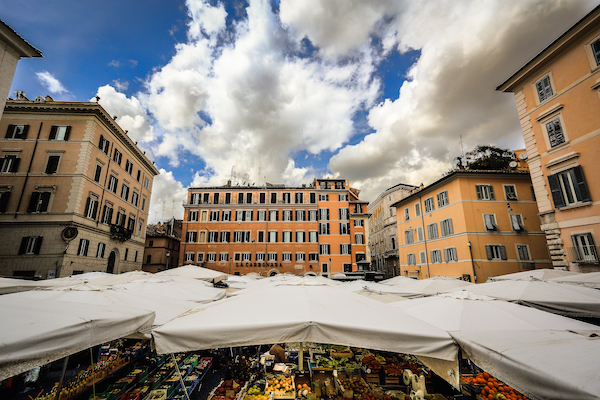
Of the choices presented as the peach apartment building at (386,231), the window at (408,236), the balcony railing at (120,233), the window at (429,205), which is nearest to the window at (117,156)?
the balcony railing at (120,233)

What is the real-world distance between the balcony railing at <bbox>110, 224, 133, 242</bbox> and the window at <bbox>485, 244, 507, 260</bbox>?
30.6 metres

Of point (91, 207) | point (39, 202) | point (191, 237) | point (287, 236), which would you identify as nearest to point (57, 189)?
point (39, 202)

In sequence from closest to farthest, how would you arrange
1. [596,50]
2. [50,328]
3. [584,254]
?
[50,328] < [596,50] < [584,254]

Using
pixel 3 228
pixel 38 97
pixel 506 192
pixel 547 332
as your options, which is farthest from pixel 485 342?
pixel 38 97

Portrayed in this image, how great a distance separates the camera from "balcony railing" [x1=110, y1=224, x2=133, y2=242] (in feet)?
79.7

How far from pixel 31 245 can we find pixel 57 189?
424cm

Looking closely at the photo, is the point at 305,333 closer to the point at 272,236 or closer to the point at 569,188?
the point at 569,188

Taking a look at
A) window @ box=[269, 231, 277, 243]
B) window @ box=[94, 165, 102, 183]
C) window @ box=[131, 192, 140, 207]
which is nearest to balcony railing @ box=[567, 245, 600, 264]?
window @ box=[269, 231, 277, 243]

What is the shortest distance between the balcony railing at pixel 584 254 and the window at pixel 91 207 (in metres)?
30.6

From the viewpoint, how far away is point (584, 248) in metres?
12.8

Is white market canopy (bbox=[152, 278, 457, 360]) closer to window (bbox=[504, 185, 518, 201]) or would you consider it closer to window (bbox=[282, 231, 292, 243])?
window (bbox=[504, 185, 518, 201])

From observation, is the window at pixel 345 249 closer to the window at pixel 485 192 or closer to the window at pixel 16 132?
the window at pixel 485 192

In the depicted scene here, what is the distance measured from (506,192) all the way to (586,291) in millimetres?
18312

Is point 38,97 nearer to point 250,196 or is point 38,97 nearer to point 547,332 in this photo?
point 250,196
